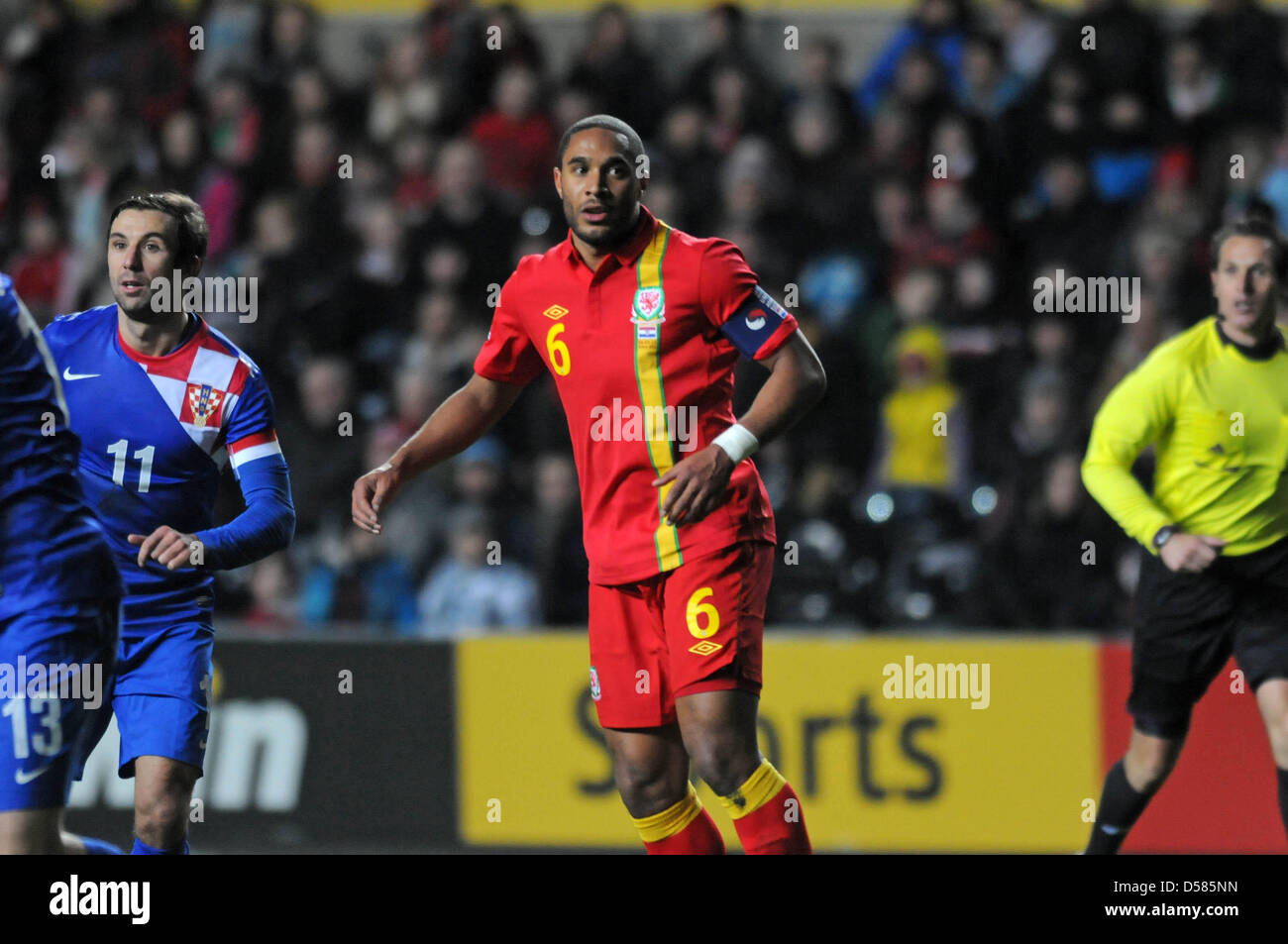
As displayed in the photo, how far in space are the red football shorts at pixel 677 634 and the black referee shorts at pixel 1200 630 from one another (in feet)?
5.84

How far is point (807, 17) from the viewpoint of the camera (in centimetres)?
1234

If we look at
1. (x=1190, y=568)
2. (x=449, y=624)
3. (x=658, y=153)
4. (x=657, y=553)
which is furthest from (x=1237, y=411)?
(x=658, y=153)

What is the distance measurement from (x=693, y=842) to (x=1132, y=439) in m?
2.19

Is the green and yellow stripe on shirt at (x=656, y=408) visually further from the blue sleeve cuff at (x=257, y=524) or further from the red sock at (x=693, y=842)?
the blue sleeve cuff at (x=257, y=524)

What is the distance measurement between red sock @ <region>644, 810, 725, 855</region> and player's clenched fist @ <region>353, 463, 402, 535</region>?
1.32 meters

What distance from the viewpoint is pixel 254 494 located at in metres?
5.61

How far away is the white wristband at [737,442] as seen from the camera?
5.12 meters

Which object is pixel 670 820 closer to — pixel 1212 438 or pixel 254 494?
pixel 254 494

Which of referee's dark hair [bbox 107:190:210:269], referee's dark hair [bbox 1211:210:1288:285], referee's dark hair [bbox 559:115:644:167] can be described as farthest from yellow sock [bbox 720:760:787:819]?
referee's dark hair [bbox 1211:210:1288:285]

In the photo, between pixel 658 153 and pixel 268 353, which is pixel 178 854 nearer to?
pixel 268 353

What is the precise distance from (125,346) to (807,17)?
304 inches

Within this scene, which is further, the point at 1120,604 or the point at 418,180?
the point at 418,180
